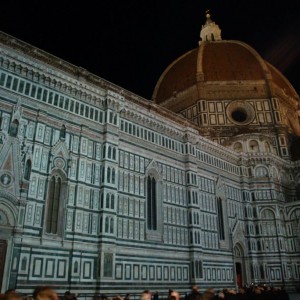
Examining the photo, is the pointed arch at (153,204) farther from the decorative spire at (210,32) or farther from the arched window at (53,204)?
the decorative spire at (210,32)

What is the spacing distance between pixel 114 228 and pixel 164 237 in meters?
5.54

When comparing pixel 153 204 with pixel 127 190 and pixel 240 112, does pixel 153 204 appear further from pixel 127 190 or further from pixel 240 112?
pixel 240 112

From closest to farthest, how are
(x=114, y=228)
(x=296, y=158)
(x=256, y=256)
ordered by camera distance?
(x=114, y=228)
(x=256, y=256)
(x=296, y=158)

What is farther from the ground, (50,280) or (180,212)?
(180,212)

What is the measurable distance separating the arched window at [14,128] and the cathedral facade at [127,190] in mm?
61

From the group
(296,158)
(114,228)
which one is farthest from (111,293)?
(296,158)

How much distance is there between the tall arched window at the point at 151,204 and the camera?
25.7 metres

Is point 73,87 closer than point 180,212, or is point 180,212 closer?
point 73,87

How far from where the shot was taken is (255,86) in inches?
1861

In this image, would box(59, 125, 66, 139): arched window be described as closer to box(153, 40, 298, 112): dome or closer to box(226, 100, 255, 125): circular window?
box(153, 40, 298, 112): dome

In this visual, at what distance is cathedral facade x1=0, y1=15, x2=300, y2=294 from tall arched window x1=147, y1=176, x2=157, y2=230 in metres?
0.08

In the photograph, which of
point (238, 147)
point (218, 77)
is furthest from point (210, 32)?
point (238, 147)

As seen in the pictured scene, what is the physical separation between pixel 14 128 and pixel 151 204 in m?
11.9

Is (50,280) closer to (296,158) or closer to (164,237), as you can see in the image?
(164,237)
